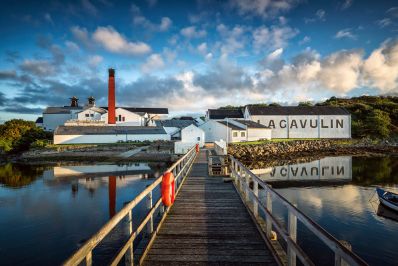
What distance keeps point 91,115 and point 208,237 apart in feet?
205

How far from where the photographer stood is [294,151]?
4638 cm

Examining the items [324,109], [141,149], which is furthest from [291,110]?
[141,149]

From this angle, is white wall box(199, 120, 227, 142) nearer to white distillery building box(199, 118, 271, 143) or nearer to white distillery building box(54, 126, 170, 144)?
white distillery building box(199, 118, 271, 143)

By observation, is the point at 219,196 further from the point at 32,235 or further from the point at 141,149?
the point at 141,149

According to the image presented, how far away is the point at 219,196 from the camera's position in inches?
378

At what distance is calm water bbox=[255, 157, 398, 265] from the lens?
412 inches

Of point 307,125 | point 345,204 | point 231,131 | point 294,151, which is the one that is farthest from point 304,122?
point 345,204

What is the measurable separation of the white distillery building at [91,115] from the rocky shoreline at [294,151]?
32.0 m

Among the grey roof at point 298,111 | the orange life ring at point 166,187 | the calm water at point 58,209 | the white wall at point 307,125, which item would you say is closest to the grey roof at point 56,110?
the calm water at point 58,209

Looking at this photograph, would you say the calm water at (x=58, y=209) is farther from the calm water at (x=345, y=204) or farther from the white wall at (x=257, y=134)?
the white wall at (x=257, y=134)

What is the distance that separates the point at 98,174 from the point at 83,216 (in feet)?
46.9

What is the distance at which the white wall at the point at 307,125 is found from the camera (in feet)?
190

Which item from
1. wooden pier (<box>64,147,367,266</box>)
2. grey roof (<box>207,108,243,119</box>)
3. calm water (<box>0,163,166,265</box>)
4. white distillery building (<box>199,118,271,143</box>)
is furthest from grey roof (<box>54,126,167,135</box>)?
wooden pier (<box>64,147,367,266</box>)

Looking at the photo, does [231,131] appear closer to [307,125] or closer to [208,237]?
[307,125]
